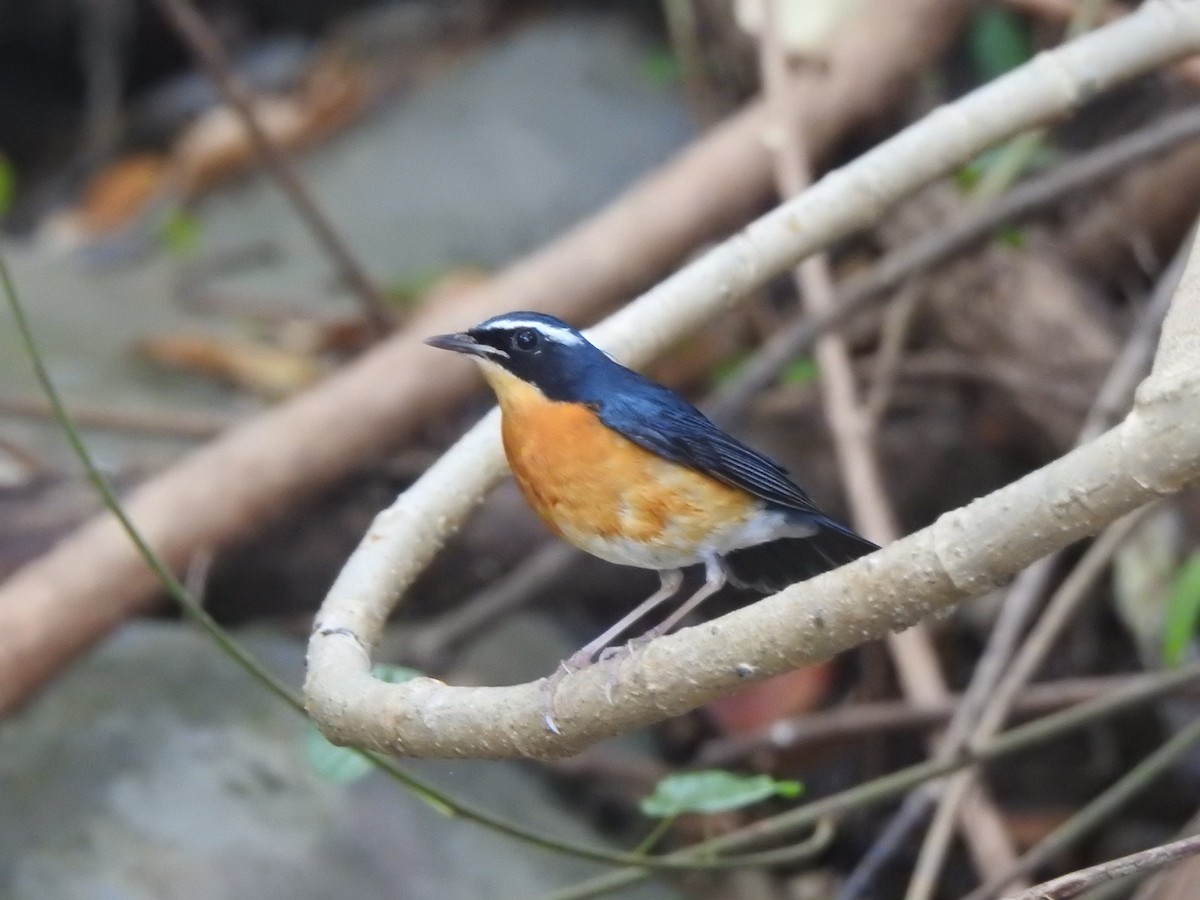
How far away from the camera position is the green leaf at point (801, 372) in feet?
19.4

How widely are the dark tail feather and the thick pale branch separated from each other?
0.55m

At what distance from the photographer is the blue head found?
300 centimetres

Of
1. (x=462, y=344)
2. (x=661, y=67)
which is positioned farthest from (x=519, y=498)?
(x=661, y=67)

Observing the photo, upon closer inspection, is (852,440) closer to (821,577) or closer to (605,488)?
(605,488)

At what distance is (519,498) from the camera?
540cm

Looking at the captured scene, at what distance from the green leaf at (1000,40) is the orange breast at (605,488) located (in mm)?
4097

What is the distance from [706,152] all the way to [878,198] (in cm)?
241

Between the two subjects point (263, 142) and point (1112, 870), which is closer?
point (1112, 870)

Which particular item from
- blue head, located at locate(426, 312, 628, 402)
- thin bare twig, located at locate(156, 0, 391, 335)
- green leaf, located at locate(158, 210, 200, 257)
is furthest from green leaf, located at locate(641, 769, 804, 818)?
green leaf, located at locate(158, 210, 200, 257)

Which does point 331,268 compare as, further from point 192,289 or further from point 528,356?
point 528,356

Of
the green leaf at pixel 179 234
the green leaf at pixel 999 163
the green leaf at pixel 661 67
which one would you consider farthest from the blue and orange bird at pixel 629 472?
the green leaf at pixel 661 67

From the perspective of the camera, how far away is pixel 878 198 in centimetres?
331

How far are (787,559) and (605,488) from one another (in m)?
0.47

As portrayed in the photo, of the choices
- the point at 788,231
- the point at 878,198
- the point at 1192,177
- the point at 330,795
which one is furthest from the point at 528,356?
the point at 1192,177
